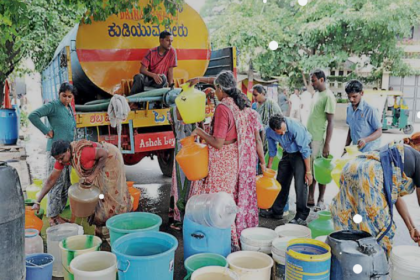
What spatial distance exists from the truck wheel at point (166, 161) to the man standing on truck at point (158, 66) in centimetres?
138

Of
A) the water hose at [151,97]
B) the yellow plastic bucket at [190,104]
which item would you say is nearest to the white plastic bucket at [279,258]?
the yellow plastic bucket at [190,104]

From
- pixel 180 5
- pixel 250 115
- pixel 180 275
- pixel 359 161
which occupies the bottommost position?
pixel 180 275

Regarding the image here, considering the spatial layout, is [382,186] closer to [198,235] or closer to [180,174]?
[198,235]

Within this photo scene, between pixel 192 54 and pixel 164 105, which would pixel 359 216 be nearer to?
pixel 164 105

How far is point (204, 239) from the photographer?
2713 millimetres

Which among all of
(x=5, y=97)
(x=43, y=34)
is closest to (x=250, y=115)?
(x=43, y=34)

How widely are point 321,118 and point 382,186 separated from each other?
2.19 meters

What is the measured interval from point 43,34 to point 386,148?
747cm

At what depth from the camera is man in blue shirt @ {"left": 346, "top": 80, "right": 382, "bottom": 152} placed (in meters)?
3.90

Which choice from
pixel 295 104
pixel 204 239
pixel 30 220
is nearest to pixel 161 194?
pixel 30 220

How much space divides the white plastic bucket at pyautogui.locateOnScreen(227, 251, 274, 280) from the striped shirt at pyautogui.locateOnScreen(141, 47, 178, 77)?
308 cm

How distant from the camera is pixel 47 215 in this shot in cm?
390

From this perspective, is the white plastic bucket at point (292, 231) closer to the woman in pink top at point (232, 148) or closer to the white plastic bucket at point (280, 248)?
the white plastic bucket at point (280, 248)

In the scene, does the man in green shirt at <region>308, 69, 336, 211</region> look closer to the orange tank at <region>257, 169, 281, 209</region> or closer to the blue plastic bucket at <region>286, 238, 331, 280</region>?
the orange tank at <region>257, 169, 281, 209</region>
